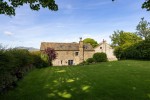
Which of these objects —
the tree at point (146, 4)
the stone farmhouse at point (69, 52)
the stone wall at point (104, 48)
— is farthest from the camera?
the stone wall at point (104, 48)

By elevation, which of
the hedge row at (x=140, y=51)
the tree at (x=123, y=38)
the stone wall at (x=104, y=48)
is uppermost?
the tree at (x=123, y=38)

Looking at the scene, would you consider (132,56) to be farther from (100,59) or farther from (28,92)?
(28,92)

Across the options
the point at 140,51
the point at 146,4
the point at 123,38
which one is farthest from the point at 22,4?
the point at 123,38

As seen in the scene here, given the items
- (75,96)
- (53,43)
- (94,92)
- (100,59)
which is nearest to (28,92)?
(75,96)

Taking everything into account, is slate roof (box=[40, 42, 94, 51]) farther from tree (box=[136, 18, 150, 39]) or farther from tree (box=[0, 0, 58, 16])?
tree (box=[0, 0, 58, 16])

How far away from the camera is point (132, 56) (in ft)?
137

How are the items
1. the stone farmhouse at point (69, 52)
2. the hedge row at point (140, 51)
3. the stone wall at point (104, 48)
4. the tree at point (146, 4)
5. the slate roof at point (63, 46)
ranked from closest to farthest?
the tree at point (146, 4) < the hedge row at point (140, 51) < the slate roof at point (63, 46) < the stone farmhouse at point (69, 52) < the stone wall at point (104, 48)

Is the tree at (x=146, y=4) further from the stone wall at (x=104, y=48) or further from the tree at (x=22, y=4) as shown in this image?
the stone wall at (x=104, y=48)

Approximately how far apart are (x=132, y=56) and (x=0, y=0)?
34.8 meters

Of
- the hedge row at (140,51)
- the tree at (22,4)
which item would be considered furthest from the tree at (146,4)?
the hedge row at (140,51)

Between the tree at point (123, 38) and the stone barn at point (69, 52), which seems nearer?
the stone barn at point (69, 52)

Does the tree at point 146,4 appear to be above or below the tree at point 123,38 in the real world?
below

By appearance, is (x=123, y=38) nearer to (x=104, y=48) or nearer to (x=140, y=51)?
(x=104, y=48)

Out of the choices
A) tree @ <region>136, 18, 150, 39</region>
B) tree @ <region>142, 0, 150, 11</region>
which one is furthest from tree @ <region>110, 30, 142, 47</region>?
Answer: tree @ <region>142, 0, 150, 11</region>
